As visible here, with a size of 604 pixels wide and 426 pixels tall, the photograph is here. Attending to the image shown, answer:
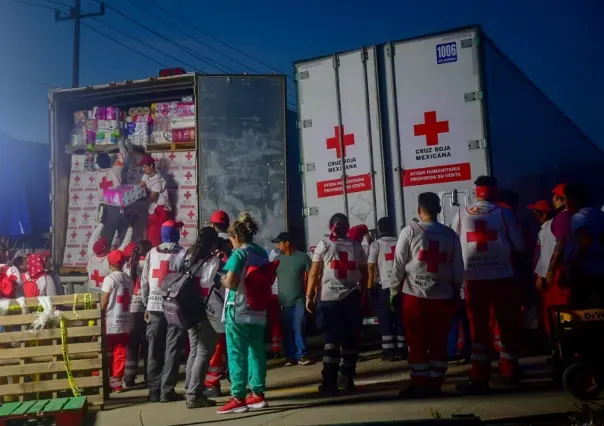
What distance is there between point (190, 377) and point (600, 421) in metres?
3.85

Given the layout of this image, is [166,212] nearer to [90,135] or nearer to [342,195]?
[90,135]

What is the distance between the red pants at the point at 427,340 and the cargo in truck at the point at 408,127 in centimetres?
237

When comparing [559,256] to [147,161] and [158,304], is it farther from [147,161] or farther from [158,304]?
[147,161]

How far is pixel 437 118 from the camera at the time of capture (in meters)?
8.95

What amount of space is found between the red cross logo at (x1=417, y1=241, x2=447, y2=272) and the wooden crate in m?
3.44

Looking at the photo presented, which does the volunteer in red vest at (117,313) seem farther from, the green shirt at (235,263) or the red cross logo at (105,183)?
the red cross logo at (105,183)

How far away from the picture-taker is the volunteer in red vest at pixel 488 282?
6.76 m

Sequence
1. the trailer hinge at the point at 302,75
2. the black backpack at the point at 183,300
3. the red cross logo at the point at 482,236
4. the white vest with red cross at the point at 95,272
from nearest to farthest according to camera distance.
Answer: the red cross logo at the point at 482,236 → the black backpack at the point at 183,300 → the trailer hinge at the point at 302,75 → the white vest with red cross at the point at 95,272

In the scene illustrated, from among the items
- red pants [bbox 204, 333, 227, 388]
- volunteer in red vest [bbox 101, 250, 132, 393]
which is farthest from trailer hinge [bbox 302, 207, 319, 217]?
red pants [bbox 204, 333, 227, 388]

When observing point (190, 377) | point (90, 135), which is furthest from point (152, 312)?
point (90, 135)

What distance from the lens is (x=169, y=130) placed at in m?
12.5

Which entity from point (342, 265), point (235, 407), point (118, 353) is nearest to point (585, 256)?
point (342, 265)

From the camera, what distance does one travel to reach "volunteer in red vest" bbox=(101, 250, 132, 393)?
29.1 feet

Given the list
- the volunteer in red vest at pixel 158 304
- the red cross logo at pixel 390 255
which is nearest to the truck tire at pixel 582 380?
the red cross logo at pixel 390 255
